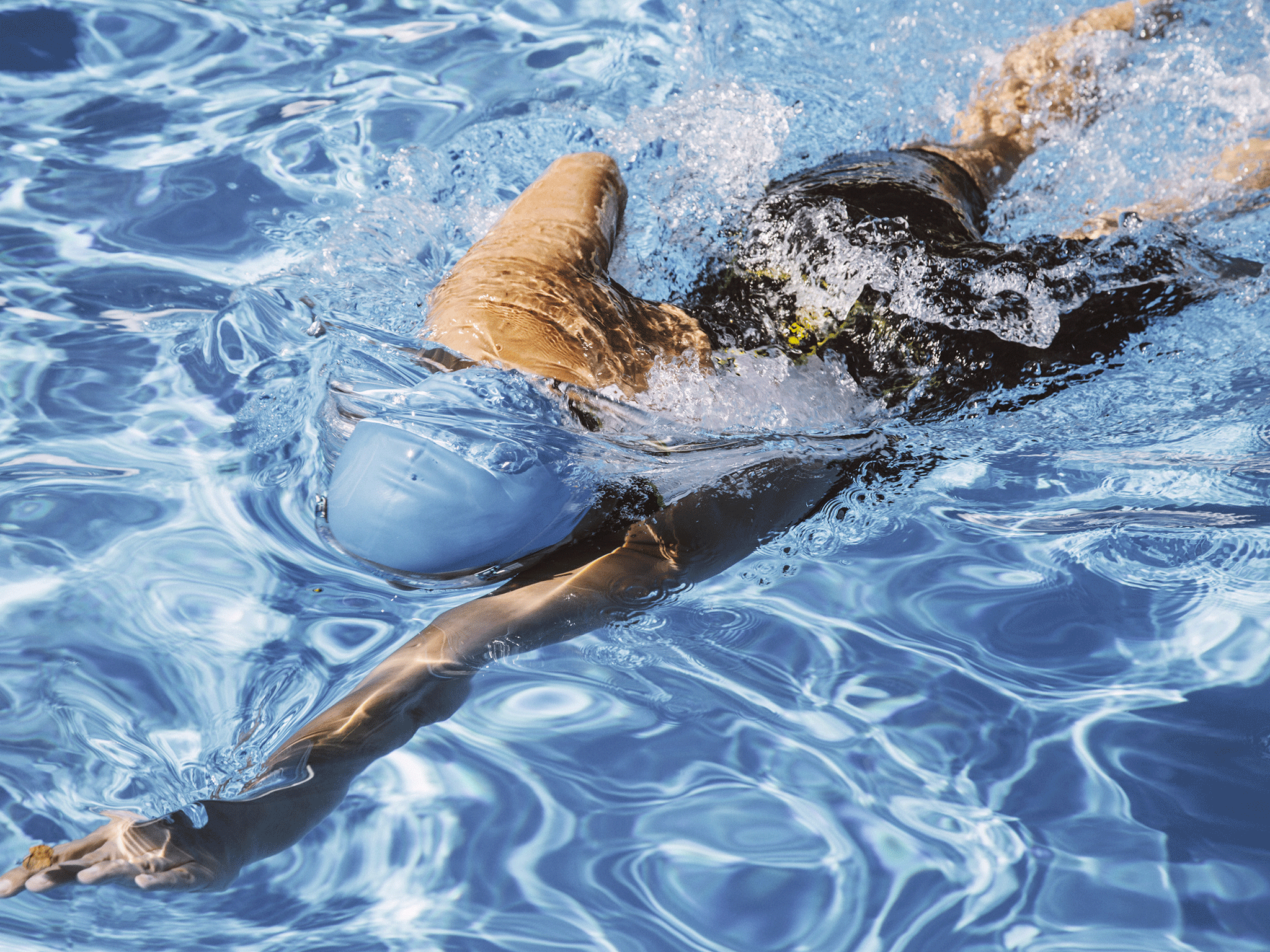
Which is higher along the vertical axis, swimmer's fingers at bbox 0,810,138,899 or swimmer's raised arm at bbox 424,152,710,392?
swimmer's raised arm at bbox 424,152,710,392

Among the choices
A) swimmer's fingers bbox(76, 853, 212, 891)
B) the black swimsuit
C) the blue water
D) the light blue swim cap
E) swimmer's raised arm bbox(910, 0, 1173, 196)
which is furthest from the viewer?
swimmer's raised arm bbox(910, 0, 1173, 196)

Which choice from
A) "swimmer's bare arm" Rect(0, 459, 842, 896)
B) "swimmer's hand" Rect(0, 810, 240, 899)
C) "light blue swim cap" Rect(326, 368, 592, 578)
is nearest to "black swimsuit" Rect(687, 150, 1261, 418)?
"swimmer's bare arm" Rect(0, 459, 842, 896)

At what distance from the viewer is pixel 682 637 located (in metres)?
2.63

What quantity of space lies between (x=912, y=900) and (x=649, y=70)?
438 cm

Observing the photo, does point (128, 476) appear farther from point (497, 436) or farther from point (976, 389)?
point (976, 389)

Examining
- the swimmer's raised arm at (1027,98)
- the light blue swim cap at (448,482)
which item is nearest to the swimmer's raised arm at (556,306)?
the light blue swim cap at (448,482)

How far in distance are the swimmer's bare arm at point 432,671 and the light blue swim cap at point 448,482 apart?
0.59ft

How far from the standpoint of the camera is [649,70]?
5055 mm

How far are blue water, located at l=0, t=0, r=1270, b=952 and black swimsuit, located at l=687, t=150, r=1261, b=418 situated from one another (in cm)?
14

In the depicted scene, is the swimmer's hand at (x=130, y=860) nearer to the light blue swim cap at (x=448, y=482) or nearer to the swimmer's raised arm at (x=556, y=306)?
the light blue swim cap at (x=448, y=482)

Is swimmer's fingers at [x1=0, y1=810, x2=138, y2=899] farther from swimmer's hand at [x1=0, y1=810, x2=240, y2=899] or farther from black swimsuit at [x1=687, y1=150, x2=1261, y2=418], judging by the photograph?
black swimsuit at [x1=687, y1=150, x2=1261, y2=418]

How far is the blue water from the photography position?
84.2 inches

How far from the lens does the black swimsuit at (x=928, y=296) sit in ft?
8.70

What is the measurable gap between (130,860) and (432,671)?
0.71 meters
